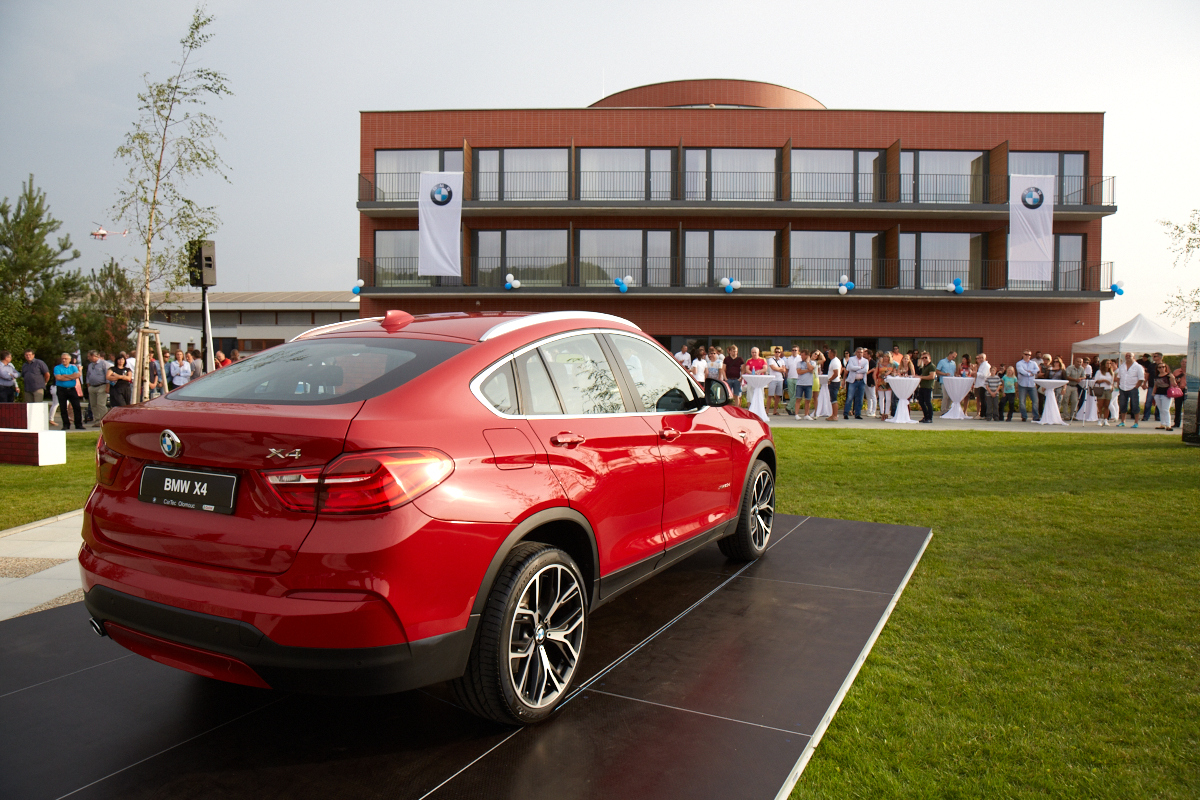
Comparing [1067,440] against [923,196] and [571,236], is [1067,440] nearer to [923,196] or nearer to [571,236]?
[923,196]

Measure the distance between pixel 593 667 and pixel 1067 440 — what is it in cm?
1403

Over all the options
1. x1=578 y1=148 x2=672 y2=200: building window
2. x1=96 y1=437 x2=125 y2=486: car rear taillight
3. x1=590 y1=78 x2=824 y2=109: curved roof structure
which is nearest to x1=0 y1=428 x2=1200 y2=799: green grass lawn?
x1=96 y1=437 x2=125 y2=486: car rear taillight

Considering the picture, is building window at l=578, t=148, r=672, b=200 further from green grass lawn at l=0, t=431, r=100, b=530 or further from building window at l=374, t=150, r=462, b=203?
green grass lawn at l=0, t=431, r=100, b=530

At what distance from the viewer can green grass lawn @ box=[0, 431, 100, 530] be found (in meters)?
7.25

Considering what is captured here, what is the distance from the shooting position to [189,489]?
8.05 feet

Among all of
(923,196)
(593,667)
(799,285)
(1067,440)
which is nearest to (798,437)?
(1067,440)

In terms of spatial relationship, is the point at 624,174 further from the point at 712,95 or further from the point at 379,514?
the point at 379,514

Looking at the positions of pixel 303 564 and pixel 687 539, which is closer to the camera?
pixel 303 564

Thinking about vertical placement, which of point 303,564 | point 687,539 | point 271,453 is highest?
point 271,453

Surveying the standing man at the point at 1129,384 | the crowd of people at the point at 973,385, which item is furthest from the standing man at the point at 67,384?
the standing man at the point at 1129,384

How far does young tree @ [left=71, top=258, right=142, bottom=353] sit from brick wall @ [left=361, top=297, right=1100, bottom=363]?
Answer: 18.9 meters

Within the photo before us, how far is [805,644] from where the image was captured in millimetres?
3707

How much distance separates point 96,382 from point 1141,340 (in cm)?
2997

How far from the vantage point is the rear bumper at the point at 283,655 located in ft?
7.39
